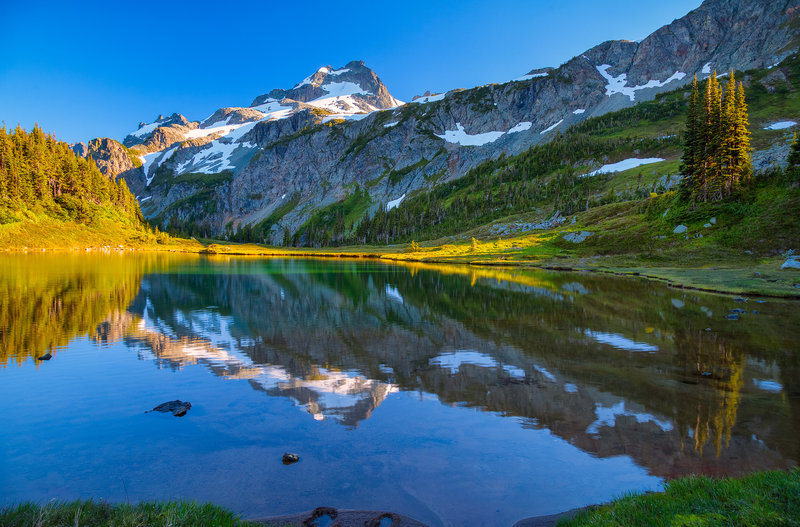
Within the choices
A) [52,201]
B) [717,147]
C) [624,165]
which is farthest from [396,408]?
[624,165]

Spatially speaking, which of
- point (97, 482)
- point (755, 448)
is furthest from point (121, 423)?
point (755, 448)

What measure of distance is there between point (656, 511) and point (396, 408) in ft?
29.0

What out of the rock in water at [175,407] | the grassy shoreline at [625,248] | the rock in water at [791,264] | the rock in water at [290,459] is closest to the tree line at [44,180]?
the grassy shoreline at [625,248]

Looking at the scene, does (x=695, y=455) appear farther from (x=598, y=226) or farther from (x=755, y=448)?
(x=598, y=226)

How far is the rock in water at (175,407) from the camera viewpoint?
45.2 feet

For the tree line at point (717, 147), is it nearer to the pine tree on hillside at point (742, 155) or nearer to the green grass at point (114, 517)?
the pine tree on hillside at point (742, 155)

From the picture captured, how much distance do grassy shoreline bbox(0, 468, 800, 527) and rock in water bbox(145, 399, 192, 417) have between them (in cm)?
701

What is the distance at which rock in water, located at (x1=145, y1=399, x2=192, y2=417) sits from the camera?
13790 millimetres

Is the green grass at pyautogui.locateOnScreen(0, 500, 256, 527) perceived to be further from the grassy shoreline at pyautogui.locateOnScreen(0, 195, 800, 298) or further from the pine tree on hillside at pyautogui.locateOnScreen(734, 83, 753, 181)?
the pine tree on hillside at pyautogui.locateOnScreen(734, 83, 753, 181)

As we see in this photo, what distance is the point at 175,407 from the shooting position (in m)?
14.1

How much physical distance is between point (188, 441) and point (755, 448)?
1638 centimetres

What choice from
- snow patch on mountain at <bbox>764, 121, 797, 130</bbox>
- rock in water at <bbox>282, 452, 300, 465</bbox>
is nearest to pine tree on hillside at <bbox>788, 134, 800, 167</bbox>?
rock in water at <bbox>282, 452, 300, 465</bbox>

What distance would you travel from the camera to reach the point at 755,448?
1101 centimetres

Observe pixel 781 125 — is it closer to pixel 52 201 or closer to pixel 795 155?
pixel 795 155
